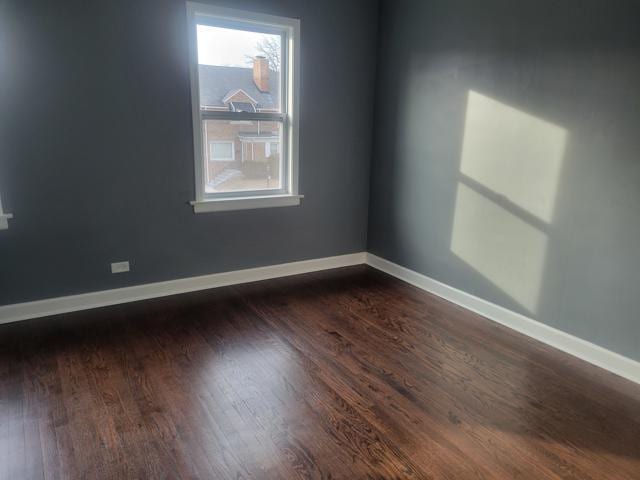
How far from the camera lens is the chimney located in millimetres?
3717

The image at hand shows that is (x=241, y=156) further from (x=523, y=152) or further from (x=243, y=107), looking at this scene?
(x=523, y=152)

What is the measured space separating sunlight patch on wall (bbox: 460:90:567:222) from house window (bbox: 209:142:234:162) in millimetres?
1869

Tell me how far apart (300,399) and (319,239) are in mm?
2170

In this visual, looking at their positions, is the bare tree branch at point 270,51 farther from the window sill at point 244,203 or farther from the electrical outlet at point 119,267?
the electrical outlet at point 119,267

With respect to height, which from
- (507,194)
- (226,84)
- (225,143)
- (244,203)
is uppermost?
(226,84)

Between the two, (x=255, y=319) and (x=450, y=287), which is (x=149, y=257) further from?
(x=450, y=287)

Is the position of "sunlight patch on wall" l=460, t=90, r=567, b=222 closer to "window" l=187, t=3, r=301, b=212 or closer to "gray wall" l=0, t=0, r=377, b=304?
"gray wall" l=0, t=0, r=377, b=304

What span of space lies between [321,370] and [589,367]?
1.60 m

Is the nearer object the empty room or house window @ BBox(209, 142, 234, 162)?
the empty room

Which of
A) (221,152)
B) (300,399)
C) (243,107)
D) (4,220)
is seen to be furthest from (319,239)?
(4,220)

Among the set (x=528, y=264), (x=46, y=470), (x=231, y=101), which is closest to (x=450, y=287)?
(x=528, y=264)

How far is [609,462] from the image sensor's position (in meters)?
1.91

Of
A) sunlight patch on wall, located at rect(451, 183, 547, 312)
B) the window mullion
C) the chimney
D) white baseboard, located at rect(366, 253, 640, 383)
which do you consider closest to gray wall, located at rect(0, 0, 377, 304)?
the window mullion

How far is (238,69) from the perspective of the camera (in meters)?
3.64
